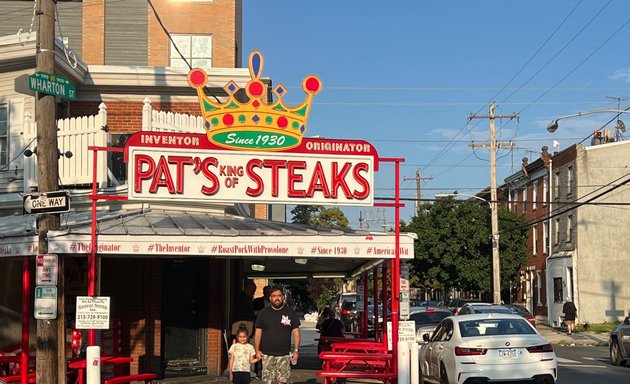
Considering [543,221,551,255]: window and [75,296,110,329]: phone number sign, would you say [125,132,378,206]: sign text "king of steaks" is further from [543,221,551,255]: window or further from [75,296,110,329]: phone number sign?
[543,221,551,255]: window

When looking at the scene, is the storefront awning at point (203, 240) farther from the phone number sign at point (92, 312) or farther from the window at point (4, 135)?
the window at point (4, 135)

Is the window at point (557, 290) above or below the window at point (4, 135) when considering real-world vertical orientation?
below

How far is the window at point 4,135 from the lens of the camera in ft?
58.7

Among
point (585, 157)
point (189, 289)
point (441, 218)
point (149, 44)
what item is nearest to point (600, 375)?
point (189, 289)

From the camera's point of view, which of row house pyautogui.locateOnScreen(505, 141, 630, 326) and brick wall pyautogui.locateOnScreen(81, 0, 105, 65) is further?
row house pyautogui.locateOnScreen(505, 141, 630, 326)

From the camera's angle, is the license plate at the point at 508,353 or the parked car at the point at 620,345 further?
the parked car at the point at 620,345

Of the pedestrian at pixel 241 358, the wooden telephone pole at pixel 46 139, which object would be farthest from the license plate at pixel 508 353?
the wooden telephone pole at pixel 46 139

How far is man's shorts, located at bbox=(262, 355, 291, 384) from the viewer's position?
1191 centimetres

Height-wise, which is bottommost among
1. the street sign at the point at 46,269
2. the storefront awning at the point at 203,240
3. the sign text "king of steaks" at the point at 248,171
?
the street sign at the point at 46,269

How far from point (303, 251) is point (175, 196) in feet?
6.86

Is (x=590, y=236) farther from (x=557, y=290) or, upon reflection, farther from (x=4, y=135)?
(x=4, y=135)

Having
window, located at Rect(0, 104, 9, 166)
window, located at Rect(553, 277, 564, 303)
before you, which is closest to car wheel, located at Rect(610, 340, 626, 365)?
window, located at Rect(0, 104, 9, 166)

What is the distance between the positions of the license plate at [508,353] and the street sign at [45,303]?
7338mm

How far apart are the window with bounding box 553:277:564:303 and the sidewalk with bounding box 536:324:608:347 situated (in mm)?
4919
